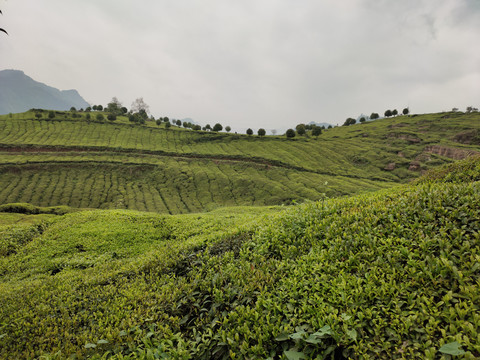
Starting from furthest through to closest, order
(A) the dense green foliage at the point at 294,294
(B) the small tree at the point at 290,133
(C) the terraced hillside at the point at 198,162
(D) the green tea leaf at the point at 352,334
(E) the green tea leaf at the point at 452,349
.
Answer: (B) the small tree at the point at 290,133, (C) the terraced hillside at the point at 198,162, (A) the dense green foliage at the point at 294,294, (D) the green tea leaf at the point at 352,334, (E) the green tea leaf at the point at 452,349

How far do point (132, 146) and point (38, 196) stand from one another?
30722mm

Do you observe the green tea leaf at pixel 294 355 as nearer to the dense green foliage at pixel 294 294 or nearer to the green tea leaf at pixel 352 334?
the dense green foliage at pixel 294 294

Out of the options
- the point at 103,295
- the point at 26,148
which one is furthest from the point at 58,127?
the point at 103,295

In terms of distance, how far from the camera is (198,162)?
65.2 metres

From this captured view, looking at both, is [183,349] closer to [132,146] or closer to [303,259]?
[303,259]

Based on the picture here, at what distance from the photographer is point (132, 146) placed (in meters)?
69.8

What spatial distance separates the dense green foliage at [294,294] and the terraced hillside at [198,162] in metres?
34.7

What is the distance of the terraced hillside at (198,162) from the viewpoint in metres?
45.6

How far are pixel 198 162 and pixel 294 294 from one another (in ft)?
205

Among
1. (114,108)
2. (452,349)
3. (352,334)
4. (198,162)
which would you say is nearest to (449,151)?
(198,162)

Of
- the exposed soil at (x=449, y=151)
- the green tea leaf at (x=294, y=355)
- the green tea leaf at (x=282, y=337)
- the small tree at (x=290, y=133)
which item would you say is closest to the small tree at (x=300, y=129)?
the small tree at (x=290, y=133)

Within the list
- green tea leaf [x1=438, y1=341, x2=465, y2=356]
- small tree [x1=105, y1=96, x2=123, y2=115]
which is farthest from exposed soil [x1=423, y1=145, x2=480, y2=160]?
small tree [x1=105, y1=96, x2=123, y2=115]

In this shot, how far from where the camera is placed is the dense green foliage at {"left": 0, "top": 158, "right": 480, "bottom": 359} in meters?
3.70

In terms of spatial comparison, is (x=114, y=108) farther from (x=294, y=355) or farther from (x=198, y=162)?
(x=294, y=355)
